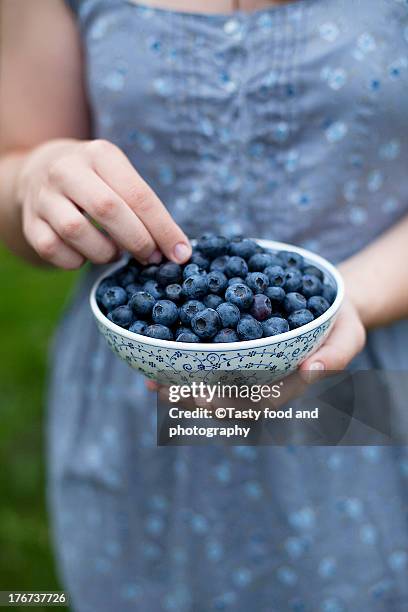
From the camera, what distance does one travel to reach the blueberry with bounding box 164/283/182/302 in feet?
2.23

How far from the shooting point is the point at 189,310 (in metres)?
0.65

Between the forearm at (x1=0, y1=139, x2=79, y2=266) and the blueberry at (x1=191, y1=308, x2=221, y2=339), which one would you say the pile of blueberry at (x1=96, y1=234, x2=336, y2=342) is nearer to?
the blueberry at (x1=191, y1=308, x2=221, y2=339)

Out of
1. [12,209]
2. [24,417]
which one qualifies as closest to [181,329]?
[12,209]

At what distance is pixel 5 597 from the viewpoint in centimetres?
106

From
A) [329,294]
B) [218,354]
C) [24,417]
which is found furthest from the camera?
[24,417]

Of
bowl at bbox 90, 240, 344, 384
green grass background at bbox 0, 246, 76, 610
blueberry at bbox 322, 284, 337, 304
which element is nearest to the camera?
bowl at bbox 90, 240, 344, 384

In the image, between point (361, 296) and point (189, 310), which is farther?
point (361, 296)

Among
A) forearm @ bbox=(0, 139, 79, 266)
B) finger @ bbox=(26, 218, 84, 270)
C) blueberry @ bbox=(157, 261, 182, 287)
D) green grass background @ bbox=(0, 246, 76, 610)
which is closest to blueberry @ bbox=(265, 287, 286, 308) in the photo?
blueberry @ bbox=(157, 261, 182, 287)

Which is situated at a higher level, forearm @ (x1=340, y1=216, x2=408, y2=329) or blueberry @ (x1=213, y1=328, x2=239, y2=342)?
blueberry @ (x1=213, y1=328, x2=239, y2=342)

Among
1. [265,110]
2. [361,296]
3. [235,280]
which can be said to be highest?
[265,110]

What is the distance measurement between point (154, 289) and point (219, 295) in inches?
2.8

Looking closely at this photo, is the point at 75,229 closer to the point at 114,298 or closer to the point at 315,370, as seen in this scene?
the point at 114,298

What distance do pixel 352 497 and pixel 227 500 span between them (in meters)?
0.19

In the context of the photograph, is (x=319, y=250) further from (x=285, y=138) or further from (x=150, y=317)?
(x=150, y=317)
